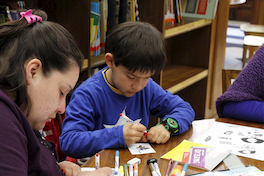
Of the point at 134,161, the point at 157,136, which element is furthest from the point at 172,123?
the point at 134,161

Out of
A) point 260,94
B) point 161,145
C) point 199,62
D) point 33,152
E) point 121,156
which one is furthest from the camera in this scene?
point 199,62

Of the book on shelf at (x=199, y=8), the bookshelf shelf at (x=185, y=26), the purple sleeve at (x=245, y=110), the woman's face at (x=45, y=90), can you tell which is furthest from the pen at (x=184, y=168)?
the book on shelf at (x=199, y=8)

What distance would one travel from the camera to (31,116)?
0.74 meters

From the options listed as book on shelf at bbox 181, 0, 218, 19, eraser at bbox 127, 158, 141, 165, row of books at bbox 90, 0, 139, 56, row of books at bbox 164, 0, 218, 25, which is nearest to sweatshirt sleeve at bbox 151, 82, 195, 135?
eraser at bbox 127, 158, 141, 165

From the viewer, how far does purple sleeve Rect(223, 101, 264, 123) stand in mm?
1384

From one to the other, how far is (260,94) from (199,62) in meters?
1.73

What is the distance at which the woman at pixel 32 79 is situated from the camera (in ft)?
1.96

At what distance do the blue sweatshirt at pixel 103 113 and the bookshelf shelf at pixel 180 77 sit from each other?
3.54 feet

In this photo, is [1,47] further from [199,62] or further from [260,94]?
[199,62]

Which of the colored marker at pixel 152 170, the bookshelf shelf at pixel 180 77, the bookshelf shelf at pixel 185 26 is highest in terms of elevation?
the bookshelf shelf at pixel 185 26

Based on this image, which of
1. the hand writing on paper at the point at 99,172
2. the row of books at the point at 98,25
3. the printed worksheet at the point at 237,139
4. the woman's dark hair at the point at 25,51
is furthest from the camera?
the row of books at the point at 98,25

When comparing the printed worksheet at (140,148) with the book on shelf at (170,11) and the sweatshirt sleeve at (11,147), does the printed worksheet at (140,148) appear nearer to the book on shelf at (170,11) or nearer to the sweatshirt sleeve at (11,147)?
the sweatshirt sleeve at (11,147)

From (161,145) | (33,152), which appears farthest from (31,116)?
(161,145)

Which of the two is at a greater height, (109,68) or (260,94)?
(109,68)
